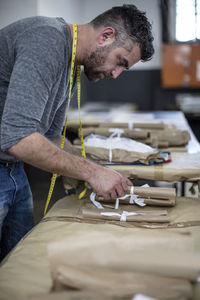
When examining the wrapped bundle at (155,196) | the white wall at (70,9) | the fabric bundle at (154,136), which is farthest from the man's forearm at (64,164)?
the fabric bundle at (154,136)

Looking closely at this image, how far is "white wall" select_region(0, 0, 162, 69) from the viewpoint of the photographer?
127 inches

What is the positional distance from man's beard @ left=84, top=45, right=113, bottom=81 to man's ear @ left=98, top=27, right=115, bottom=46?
0.02 m

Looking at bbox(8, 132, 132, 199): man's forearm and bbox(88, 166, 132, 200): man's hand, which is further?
bbox(88, 166, 132, 200): man's hand

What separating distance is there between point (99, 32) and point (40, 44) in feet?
0.97

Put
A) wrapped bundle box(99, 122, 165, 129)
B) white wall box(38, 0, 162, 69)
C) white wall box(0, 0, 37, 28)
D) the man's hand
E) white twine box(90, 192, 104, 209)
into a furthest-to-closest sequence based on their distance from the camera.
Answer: white wall box(38, 0, 162, 69) → white wall box(0, 0, 37, 28) → wrapped bundle box(99, 122, 165, 129) → white twine box(90, 192, 104, 209) → the man's hand

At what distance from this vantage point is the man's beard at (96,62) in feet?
4.45

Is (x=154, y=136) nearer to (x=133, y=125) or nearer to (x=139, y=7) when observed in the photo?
(x=133, y=125)

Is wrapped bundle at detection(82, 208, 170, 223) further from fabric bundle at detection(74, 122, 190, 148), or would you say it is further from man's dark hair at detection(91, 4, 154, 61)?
fabric bundle at detection(74, 122, 190, 148)

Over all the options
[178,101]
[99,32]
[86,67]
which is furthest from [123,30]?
[178,101]

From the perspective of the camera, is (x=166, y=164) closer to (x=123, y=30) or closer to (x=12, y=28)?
(x=123, y=30)

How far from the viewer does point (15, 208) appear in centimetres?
166

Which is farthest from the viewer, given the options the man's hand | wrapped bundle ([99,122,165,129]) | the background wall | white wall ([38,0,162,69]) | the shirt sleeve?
the background wall

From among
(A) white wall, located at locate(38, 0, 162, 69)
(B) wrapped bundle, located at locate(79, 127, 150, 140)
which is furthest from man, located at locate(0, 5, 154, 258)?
(A) white wall, located at locate(38, 0, 162, 69)

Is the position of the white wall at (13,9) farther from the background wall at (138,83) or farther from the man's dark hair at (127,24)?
the background wall at (138,83)
